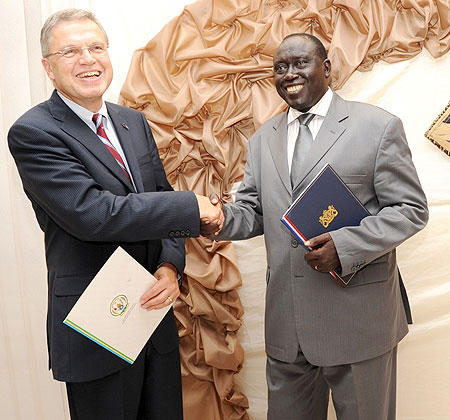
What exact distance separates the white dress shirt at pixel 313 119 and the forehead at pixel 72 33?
2.56ft

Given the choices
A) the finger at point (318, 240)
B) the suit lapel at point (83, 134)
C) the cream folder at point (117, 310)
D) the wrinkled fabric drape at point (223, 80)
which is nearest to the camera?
the cream folder at point (117, 310)

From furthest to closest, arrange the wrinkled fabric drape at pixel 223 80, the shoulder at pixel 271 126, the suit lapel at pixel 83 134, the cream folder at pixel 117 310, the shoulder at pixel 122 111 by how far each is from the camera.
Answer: the wrinkled fabric drape at pixel 223 80
the shoulder at pixel 271 126
the shoulder at pixel 122 111
the suit lapel at pixel 83 134
the cream folder at pixel 117 310

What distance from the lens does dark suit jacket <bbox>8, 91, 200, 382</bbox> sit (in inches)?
68.3

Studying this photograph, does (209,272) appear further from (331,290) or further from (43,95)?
(43,95)

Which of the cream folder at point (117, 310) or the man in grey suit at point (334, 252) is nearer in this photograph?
the cream folder at point (117, 310)

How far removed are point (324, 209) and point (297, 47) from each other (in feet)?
2.04

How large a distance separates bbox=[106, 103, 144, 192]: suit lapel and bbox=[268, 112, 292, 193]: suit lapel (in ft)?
1.68

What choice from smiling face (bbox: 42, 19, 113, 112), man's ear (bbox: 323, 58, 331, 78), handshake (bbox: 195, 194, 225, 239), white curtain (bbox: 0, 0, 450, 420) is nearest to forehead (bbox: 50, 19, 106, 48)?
smiling face (bbox: 42, 19, 113, 112)

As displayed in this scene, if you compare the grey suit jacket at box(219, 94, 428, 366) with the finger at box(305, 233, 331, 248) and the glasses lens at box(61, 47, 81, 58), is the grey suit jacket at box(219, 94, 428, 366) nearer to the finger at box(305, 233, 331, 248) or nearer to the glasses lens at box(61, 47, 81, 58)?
the finger at box(305, 233, 331, 248)

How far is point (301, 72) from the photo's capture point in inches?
82.2

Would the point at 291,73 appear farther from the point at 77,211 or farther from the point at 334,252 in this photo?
the point at 77,211

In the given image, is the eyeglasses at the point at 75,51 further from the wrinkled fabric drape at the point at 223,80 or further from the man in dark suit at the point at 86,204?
the wrinkled fabric drape at the point at 223,80

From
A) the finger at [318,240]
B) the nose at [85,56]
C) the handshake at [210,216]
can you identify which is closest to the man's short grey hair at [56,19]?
the nose at [85,56]

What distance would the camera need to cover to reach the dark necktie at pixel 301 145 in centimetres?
207
